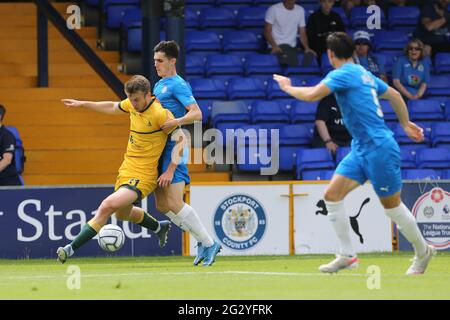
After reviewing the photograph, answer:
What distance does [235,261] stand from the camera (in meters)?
15.1

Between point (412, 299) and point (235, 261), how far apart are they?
6.08 metres

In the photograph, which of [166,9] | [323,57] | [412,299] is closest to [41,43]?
[166,9]

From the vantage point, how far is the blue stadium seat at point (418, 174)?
60.6ft

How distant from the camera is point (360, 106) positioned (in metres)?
11.0

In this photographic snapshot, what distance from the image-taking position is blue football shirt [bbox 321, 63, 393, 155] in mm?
10922

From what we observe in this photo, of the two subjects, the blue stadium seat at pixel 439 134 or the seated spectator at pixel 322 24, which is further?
the seated spectator at pixel 322 24

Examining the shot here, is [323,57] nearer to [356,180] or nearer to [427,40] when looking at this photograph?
[427,40]

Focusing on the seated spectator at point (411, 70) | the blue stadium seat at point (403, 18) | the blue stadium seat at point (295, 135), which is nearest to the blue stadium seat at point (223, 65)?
the blue stadium seat at point (295, 135)

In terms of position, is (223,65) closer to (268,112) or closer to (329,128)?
(268,112)

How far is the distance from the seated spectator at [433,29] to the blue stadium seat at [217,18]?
3.10 m

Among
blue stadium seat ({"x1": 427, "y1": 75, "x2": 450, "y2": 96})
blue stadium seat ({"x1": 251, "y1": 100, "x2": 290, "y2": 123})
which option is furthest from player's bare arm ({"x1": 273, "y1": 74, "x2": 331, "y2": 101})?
blue stadium seat ({"x1": 427, "y1": 75, "x2": 450, "y2": 96})

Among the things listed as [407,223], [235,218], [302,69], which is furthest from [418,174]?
[407,223]

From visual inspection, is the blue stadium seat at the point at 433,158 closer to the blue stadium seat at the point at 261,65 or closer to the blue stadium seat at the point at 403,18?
the blue stadium seat at the point at 261,65

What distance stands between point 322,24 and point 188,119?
27.0ft
